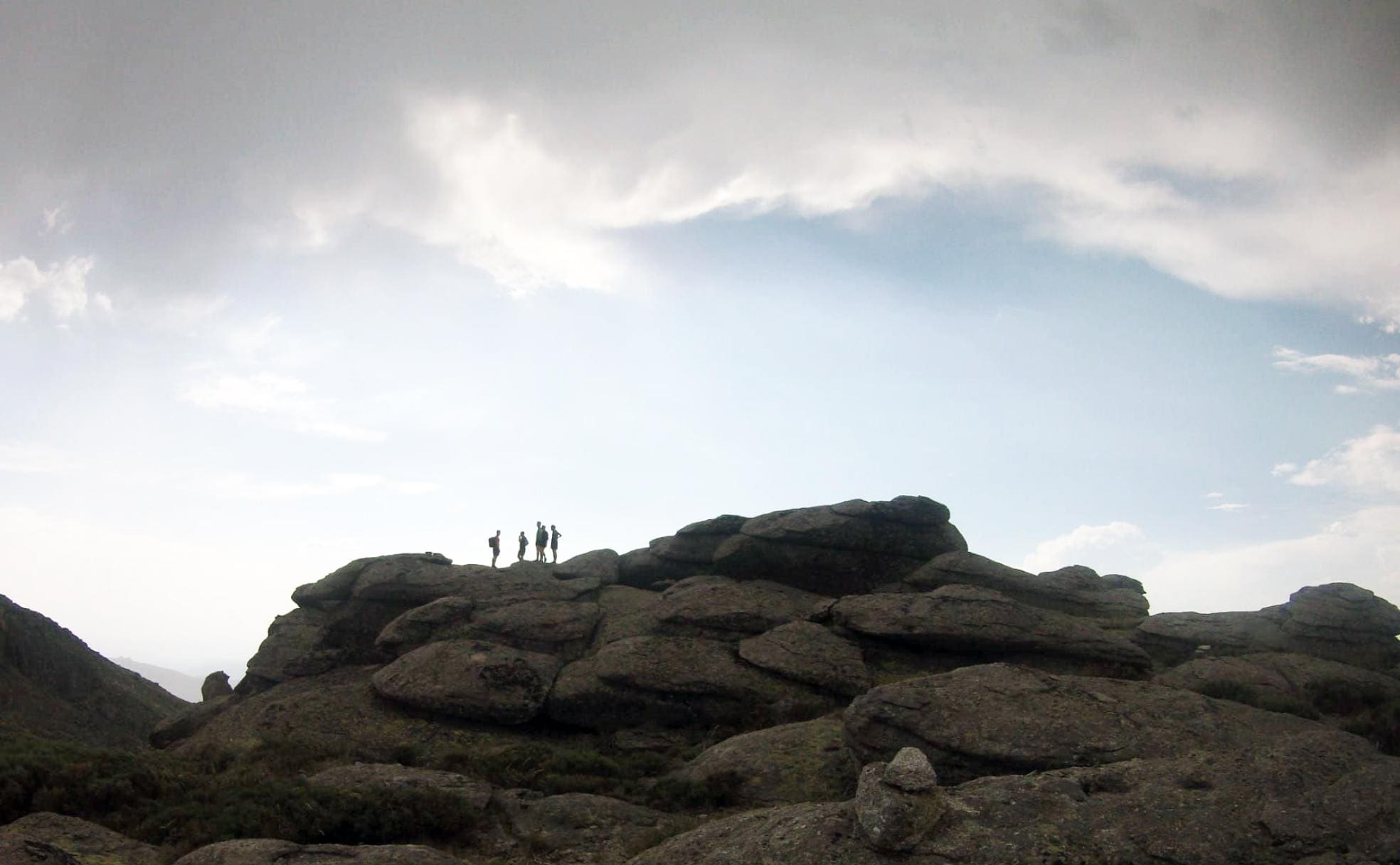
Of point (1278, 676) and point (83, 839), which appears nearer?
point (83, 839)

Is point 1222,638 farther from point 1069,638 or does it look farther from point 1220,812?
point 1220,812

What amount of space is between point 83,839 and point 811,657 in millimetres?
20836

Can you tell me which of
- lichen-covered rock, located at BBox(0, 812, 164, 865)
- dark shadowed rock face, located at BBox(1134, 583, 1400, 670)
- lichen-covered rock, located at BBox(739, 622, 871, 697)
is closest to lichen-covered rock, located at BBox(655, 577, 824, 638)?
lichen-covered rock, located at BBox(739, 622, 871, 697)

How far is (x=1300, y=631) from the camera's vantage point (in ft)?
122

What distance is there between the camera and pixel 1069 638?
29.6 meters

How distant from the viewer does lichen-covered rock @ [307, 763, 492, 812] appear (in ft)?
65.6

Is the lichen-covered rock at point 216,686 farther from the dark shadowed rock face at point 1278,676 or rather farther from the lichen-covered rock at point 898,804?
the dark shadowed rock face at point 1278,676

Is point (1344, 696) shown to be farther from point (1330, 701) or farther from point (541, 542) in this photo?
point (541, 542)

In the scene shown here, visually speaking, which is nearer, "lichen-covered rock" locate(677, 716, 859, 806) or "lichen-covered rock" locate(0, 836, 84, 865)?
"lichen-covered rock" locate(0, 836, 84, 865)

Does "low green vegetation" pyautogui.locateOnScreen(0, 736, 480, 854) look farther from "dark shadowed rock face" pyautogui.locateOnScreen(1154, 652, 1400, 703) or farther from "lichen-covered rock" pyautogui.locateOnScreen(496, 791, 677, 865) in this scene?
"dark shadowed rock face" pyautogui.locateOnScreen(1154, 652, 1400, 703)

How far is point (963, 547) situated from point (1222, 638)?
36.6 feet

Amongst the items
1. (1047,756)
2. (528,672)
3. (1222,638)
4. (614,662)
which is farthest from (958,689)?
(1222,638)

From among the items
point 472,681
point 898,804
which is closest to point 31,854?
point 898,804

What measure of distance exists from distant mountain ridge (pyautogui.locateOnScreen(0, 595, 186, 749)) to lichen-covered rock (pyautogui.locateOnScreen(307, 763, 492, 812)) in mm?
27252
